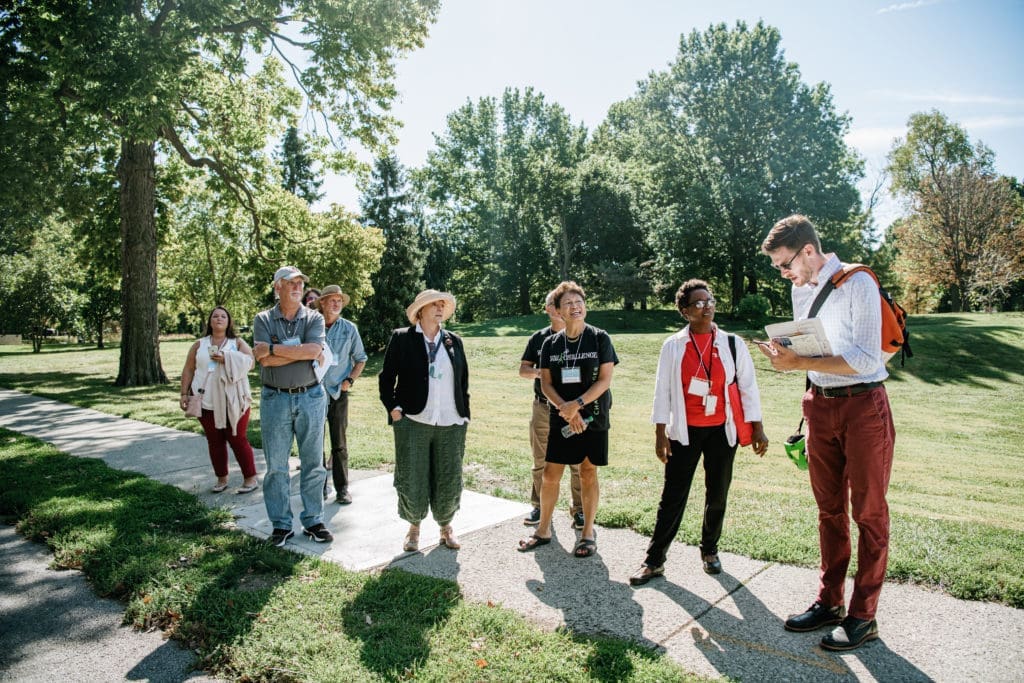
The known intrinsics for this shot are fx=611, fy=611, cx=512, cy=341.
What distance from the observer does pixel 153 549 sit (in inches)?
187

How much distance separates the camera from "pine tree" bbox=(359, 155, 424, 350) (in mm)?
28766

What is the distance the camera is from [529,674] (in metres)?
3.13

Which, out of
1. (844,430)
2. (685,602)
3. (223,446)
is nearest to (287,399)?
(223,446)

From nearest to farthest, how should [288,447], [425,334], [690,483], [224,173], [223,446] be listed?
[690,483] < [425,334] < [288,447] < [223,446] < [224,173]

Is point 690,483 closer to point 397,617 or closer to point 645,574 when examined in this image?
point 645,574

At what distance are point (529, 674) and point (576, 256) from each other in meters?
46.6

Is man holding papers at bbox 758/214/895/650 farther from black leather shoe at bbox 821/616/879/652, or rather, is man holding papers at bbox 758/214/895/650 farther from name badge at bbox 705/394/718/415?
name badge at bbox 705/394/718/415

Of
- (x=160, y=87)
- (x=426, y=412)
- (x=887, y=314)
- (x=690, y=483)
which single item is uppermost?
(x=160, y=87)

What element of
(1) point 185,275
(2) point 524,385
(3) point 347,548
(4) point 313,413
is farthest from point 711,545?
(1) point 185,275

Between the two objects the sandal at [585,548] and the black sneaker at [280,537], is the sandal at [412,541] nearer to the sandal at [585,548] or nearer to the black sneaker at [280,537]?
the black sneaker at [280,537]

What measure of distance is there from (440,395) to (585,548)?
166cm

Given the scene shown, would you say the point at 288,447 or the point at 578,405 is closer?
the point at 578,405

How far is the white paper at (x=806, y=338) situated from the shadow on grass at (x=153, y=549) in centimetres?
356

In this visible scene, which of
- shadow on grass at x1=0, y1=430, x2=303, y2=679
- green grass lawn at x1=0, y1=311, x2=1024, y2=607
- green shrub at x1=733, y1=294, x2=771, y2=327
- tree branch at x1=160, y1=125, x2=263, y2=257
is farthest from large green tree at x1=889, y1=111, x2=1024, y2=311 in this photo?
shadow on grass at x1=0, y1=430, x2=303, y2=679
